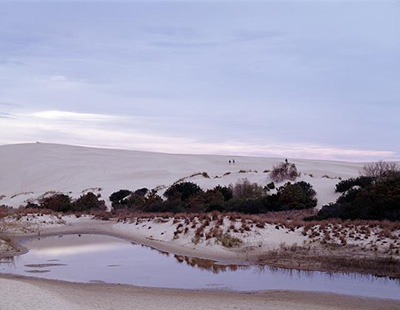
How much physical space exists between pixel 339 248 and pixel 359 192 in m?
8.92

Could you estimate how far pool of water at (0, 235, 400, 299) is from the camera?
1381 centimetres

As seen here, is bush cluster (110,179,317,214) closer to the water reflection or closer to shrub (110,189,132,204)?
shrub (110,189,132,204)

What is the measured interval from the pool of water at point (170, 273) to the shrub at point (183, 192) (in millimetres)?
15253

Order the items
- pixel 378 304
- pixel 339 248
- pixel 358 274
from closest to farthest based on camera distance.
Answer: pixel 378 304, pixel 358 274, pixel 339 248

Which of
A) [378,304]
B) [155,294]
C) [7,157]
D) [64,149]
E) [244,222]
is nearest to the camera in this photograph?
[378,304]

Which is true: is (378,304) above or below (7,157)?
below

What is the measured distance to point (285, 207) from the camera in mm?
28984

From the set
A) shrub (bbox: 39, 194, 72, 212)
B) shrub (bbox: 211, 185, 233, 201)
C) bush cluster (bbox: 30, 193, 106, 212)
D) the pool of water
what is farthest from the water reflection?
shrub (bbox: 39, 194, 72, 212)

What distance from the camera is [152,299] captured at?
12.2m

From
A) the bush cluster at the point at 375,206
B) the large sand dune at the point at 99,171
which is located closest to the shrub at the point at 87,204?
the large sand dune at the point at 99,171

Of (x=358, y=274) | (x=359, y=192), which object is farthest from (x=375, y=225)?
(x=359, y=192)

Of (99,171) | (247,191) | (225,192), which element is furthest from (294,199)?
(99,171)

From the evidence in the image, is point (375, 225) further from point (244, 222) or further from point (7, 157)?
point (7, 157)

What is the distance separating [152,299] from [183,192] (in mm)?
24642
